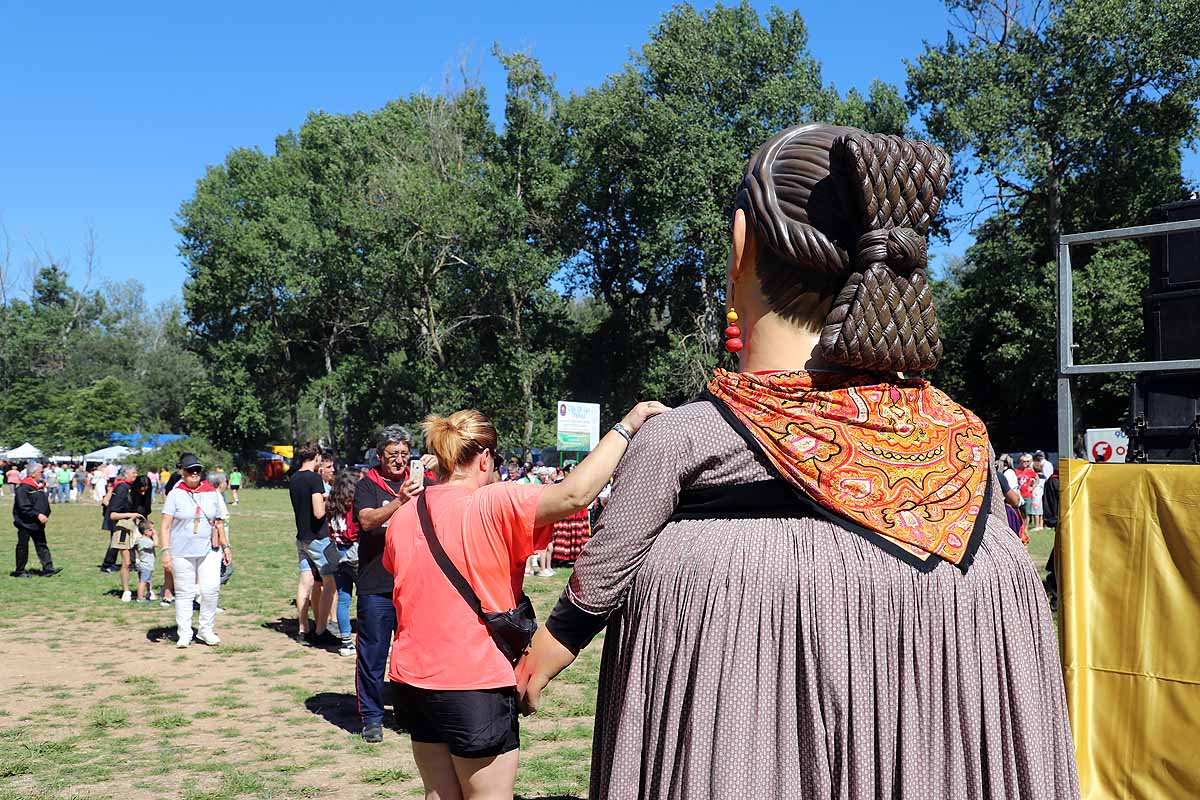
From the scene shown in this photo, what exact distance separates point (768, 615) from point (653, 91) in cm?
3789

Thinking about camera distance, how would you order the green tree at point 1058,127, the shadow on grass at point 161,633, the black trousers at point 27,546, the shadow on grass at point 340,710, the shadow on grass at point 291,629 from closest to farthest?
the shadow on grass at point 340,710 → the shadow on grass at point 291,629 → the shadow on grass at point 161,633 → the black trousers at point 27,546 → the green tree at point 1058,127

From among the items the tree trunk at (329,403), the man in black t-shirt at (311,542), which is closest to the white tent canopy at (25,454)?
the tree trunk at (329,403)

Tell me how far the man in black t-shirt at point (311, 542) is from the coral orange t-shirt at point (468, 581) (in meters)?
6.24

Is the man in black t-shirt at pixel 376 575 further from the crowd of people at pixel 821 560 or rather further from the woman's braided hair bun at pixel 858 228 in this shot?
the woman's braided hair bun at pixel 858 228

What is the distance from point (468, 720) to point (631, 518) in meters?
2.19

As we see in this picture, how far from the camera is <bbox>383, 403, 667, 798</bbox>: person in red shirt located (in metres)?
3.74

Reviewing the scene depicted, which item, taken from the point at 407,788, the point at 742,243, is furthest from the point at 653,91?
the point at 742,243

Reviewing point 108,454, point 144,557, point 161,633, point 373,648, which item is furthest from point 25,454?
point 373,648

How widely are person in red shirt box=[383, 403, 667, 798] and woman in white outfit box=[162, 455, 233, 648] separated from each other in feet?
23.5

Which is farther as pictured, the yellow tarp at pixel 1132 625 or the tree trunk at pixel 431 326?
the tree trunk at pixel 431 326

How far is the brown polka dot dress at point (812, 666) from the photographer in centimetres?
170

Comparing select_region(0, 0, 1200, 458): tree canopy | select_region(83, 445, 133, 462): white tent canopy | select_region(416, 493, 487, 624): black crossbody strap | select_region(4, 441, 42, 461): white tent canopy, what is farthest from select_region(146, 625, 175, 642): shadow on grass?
select_region(4, 441, 42, 461): white tent canopy

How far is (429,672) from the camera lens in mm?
3838

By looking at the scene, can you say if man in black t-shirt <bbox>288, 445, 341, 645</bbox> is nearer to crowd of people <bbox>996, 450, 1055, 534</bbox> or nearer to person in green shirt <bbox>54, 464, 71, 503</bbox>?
crowd of people <bbox>996, 450, 1055, 534</bbox>
